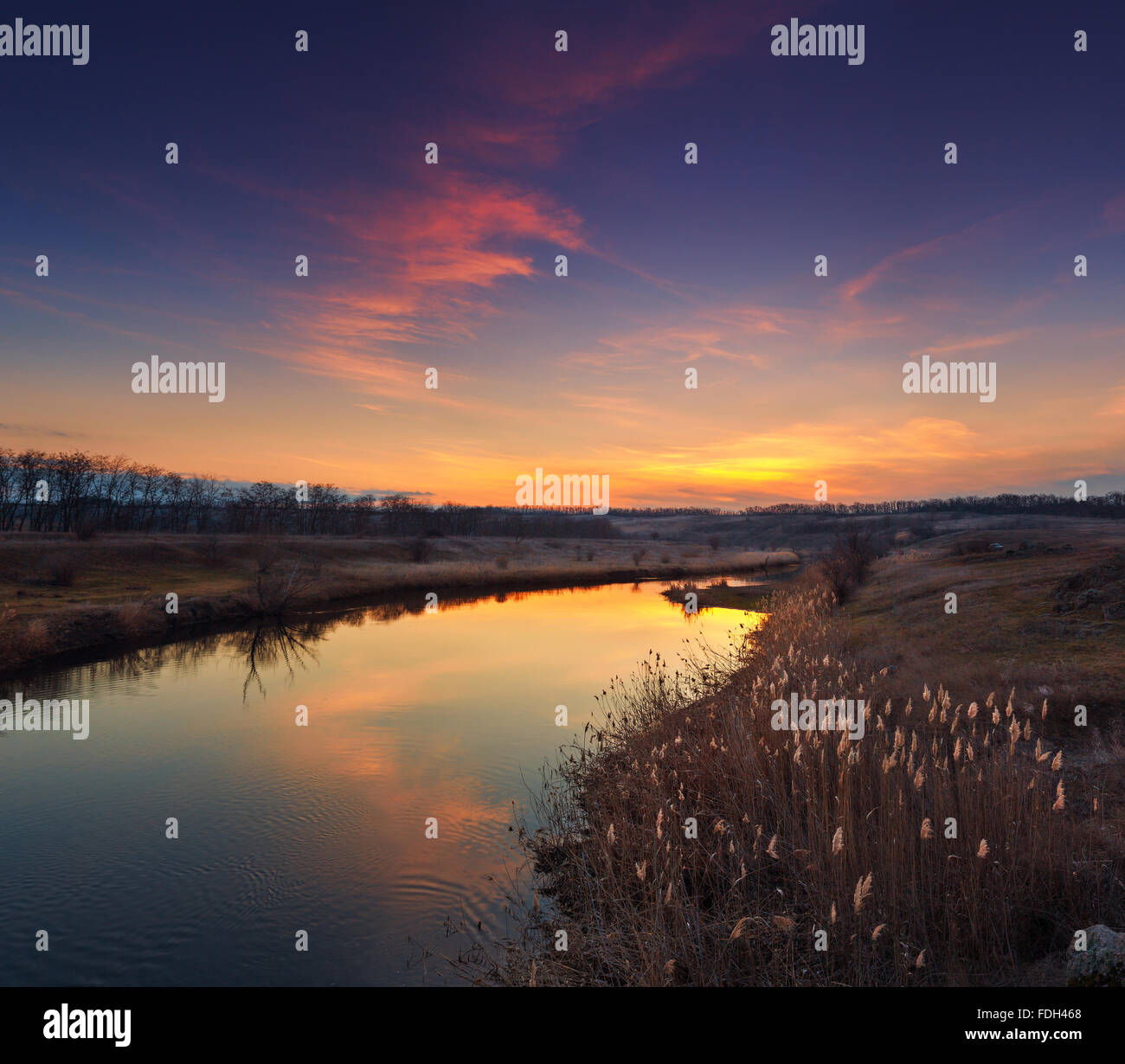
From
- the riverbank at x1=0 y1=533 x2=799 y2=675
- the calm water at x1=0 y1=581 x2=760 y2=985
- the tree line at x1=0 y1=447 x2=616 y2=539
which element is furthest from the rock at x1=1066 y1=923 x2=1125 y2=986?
the tree line at x1=0 y1=447 x2=616 y2=539

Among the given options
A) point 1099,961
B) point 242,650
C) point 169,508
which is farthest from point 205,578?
point 169,508

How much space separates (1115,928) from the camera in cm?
502

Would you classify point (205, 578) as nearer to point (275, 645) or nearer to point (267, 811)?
point (275, 645)

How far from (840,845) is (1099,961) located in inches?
62.1

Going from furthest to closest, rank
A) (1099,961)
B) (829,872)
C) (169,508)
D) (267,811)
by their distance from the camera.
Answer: (169,508)
(267,811)
(829,872)
(1099,961)

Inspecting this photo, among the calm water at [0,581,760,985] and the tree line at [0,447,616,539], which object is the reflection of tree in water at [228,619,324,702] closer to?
the calm water at [0,581,760,985]

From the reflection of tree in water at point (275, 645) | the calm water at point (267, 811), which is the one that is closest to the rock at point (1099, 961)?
the calm water at point (267, 811)

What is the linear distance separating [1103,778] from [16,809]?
17318 millimetres

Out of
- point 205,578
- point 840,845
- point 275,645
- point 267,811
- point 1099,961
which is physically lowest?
point 267,811

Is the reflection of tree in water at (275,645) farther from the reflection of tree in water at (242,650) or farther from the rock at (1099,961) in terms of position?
the rock at (1099,961)

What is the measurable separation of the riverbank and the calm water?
11.1 feet

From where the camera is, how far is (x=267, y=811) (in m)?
11.7

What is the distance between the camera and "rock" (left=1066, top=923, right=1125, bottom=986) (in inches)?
154
